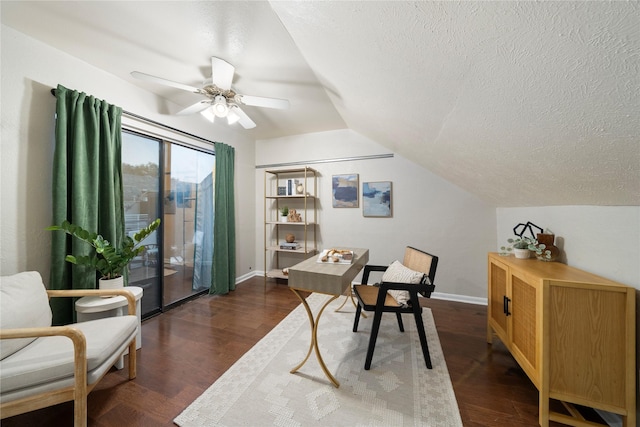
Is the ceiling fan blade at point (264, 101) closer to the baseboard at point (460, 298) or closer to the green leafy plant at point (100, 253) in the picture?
the green leafy plant at point (100, 253)

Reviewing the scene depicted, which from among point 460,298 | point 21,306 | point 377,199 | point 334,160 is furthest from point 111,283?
point 460,298

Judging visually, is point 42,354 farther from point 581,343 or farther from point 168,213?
point 581,343

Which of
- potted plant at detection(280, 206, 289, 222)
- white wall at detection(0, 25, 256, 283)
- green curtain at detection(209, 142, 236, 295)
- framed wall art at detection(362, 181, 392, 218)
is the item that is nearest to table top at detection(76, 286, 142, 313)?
white wall at detection(0, 25, 256, 283)

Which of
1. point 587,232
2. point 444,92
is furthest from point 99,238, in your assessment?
point 587,232

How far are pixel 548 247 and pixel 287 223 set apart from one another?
9.73 feet

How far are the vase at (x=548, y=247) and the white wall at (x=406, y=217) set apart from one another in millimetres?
→ 1156

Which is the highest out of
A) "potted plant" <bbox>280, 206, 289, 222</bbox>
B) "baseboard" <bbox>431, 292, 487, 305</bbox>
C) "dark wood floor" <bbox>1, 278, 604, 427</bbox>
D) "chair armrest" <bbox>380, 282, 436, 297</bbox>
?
"potted plant" <bbox>280, 206, 289, 222</bbox>

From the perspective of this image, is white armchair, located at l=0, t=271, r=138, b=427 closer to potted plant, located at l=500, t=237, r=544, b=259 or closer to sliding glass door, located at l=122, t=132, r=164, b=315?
sliding glass door, located at l=122, t=132, r=164, b=315

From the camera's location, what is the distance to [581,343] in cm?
116

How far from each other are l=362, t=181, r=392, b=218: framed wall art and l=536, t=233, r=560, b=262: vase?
168cm

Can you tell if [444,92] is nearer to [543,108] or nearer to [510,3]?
[543,108]

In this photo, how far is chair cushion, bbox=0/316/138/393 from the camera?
3.34 feet

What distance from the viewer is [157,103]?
2514 mm

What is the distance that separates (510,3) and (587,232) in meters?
1.65
